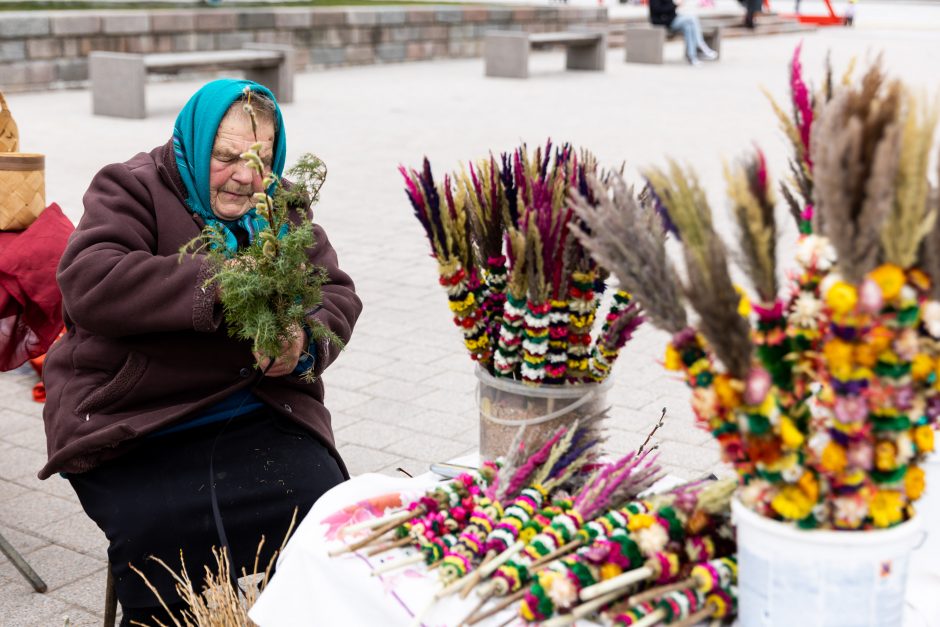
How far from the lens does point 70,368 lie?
2586 millimetres

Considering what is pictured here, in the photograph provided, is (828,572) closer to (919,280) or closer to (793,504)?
(793,504)

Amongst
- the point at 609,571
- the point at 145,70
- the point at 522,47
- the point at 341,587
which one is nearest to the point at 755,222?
the point at 609,571

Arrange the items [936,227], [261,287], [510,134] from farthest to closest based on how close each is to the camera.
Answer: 1. [510,134]
2. [261,287]
3. [936,227]

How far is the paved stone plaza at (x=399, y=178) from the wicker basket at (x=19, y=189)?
35.1 inches

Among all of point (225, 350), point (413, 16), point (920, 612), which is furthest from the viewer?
point (413, 16)

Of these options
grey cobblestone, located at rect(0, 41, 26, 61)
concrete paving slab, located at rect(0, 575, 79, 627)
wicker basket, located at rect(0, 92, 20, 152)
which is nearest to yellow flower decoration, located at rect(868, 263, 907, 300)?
concrete paving slab, located at rect(0, 575, 79, 627)

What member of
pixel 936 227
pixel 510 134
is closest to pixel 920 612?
pixel 936 227

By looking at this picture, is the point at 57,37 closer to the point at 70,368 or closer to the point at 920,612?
the point at 70,368

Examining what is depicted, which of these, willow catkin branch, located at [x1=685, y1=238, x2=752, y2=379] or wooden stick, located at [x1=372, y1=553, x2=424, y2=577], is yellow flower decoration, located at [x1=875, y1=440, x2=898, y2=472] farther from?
wooden stick, located at [x1=372, y1=553, x2=424, y2=577]

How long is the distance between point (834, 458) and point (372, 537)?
0.75 meters

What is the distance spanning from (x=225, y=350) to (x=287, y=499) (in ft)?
1.18

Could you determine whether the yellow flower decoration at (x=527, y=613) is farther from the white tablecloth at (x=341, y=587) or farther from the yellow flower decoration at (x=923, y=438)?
the yellow flower decoration at (x=923, y=438)

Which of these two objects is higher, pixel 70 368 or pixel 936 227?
pixel 936 227

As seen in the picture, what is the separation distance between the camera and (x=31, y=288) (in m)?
3.37
